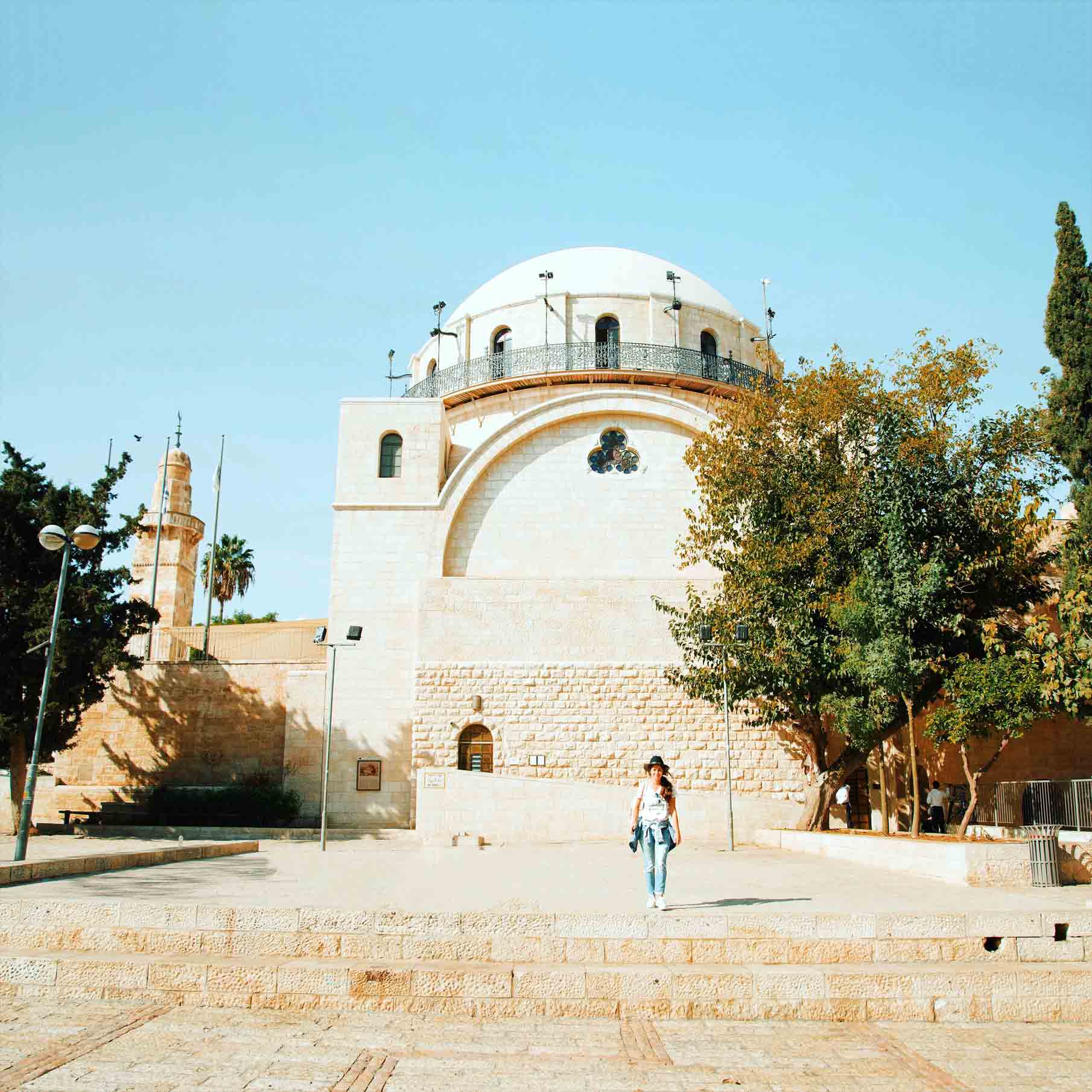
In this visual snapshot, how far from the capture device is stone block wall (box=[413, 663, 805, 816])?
50.2 ft

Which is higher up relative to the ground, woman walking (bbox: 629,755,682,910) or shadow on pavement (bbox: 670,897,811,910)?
woman walking (bbox: 629,755,682,910)

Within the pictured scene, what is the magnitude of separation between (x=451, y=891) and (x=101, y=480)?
11042 mm

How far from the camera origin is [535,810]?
45.5 feet

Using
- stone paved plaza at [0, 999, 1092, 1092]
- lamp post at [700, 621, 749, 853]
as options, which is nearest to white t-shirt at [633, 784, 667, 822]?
stone paved plaza at [0, 999, 1092, 1092]

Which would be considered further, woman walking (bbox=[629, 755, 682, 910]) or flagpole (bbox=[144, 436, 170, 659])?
flagpole (bbox=[144, 436, 170, 659])

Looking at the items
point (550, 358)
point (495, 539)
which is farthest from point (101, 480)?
point (550, 358)

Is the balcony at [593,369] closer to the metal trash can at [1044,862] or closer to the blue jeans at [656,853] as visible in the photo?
the metal trash can at [1044,862]

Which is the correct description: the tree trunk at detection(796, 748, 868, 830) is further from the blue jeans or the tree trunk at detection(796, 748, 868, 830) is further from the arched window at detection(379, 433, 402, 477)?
the arched window at detection(379, 433, 402, 477)

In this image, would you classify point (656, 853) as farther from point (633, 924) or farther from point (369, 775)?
point (369, 775)

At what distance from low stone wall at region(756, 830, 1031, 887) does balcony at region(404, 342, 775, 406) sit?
11226mm

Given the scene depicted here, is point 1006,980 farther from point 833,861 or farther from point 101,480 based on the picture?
point 101,480

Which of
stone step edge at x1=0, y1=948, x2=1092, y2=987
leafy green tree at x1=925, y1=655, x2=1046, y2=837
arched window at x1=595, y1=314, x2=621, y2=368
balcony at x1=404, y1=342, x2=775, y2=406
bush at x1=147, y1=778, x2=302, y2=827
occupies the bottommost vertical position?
bush at x1=147, y1=778, x2=302, y2=827

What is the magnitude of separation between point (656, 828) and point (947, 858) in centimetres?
352

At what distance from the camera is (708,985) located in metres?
4.82
